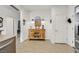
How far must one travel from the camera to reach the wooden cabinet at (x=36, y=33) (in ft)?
33.8

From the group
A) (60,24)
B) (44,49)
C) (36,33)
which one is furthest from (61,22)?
(36,33)

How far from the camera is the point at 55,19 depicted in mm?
8039

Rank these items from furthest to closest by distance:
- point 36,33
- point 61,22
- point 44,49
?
1. point 36,33
2. point 61,22
3. point 44,49

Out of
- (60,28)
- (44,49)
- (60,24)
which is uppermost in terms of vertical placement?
(60,24)

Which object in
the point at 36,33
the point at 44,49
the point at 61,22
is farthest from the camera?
the point at 36,33

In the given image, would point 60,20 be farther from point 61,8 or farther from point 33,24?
point 33,24

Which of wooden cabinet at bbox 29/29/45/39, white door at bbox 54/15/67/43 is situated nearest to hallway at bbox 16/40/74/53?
white door at bbox 54/15/67/43

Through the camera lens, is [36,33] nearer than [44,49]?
No

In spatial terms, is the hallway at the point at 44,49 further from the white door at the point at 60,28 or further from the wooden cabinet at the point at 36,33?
the wooden cabinet at the point at 36,33

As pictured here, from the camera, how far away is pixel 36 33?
10.5 metres

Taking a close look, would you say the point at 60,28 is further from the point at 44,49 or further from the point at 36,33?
the point at 36,33

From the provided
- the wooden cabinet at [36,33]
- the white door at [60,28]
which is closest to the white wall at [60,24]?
the white door at [60,28]

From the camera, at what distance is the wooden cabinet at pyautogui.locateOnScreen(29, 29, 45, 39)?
33.8 feet
